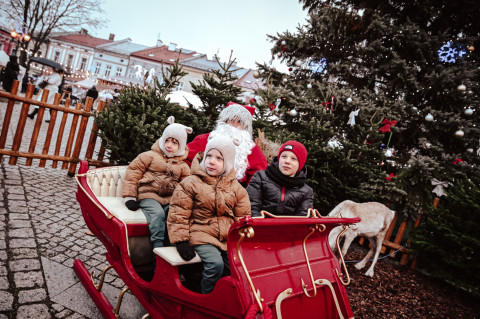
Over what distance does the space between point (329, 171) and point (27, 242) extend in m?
4.79

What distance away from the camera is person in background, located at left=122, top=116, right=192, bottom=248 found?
9.01 feet

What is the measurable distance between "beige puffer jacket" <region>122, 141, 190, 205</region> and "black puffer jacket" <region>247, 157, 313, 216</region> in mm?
922

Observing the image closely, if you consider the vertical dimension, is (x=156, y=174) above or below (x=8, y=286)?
above

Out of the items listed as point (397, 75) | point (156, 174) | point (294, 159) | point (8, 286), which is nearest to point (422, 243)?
point (294, 159)

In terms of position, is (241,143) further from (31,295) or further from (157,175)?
(31,295)

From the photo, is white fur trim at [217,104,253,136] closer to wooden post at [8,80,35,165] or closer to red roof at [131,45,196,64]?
wooden post at [8,80,35,165]

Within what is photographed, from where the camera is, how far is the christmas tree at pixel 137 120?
518 cm

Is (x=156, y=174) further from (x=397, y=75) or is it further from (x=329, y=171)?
(x=397, y=75)

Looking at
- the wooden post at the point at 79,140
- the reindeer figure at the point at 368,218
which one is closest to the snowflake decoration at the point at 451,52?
the reindeer figure at the point at 368,218

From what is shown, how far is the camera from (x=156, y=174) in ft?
10.1

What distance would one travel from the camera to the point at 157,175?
10.1ft

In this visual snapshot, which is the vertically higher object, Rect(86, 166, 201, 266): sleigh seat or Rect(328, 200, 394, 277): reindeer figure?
Rect(328, 200, 394, 277): reindeer figure

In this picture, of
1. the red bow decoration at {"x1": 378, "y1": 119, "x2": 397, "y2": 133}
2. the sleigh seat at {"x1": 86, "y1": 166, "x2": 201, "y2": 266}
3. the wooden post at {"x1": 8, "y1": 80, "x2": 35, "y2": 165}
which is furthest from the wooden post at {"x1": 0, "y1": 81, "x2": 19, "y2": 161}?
the red bow decoration at {"x1": 378, "y1": 119, "x2": 397, "y2": 133}

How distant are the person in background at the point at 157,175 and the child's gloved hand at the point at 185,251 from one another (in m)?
0.59
